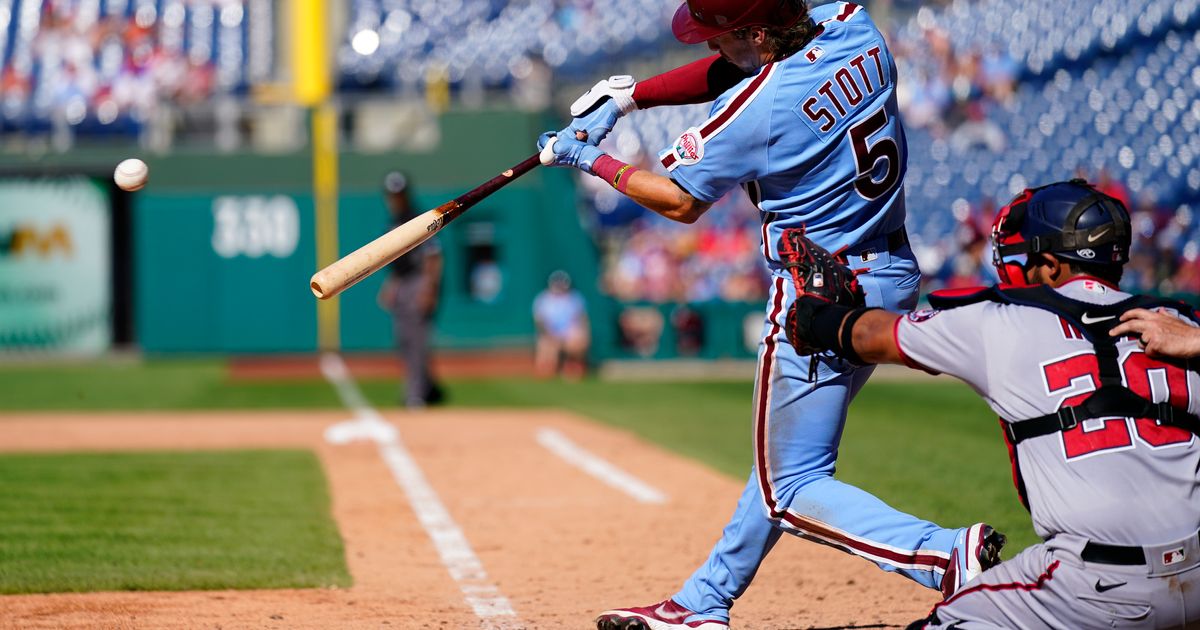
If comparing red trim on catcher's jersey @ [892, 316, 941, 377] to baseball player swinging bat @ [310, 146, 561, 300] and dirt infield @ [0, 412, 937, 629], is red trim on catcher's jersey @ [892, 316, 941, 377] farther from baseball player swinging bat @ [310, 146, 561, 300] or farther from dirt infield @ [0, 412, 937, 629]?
dirt infield @ [0, 412, 937, 629]

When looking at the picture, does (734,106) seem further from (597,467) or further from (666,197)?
(597,467)

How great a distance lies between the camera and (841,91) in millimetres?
3822

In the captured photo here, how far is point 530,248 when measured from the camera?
21.0 m

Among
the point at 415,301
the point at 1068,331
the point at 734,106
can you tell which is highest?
the point at 734,106

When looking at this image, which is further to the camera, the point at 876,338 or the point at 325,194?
the point at 325,194

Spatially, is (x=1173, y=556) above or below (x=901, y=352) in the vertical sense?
below

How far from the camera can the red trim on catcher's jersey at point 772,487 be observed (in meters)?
3.74

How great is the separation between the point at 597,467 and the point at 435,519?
2242 mm

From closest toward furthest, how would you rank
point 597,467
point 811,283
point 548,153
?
point 811,283, point 548,153, point 597,467

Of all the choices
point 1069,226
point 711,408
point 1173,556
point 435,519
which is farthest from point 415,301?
point 1173,556

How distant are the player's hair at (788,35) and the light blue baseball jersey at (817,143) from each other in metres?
0.04

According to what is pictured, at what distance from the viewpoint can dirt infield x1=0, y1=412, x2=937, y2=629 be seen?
459 cm

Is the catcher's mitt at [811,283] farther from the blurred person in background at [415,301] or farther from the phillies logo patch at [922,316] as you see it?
the blurred person in background at [415,301]

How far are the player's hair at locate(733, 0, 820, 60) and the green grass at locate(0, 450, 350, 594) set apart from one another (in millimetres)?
2621
